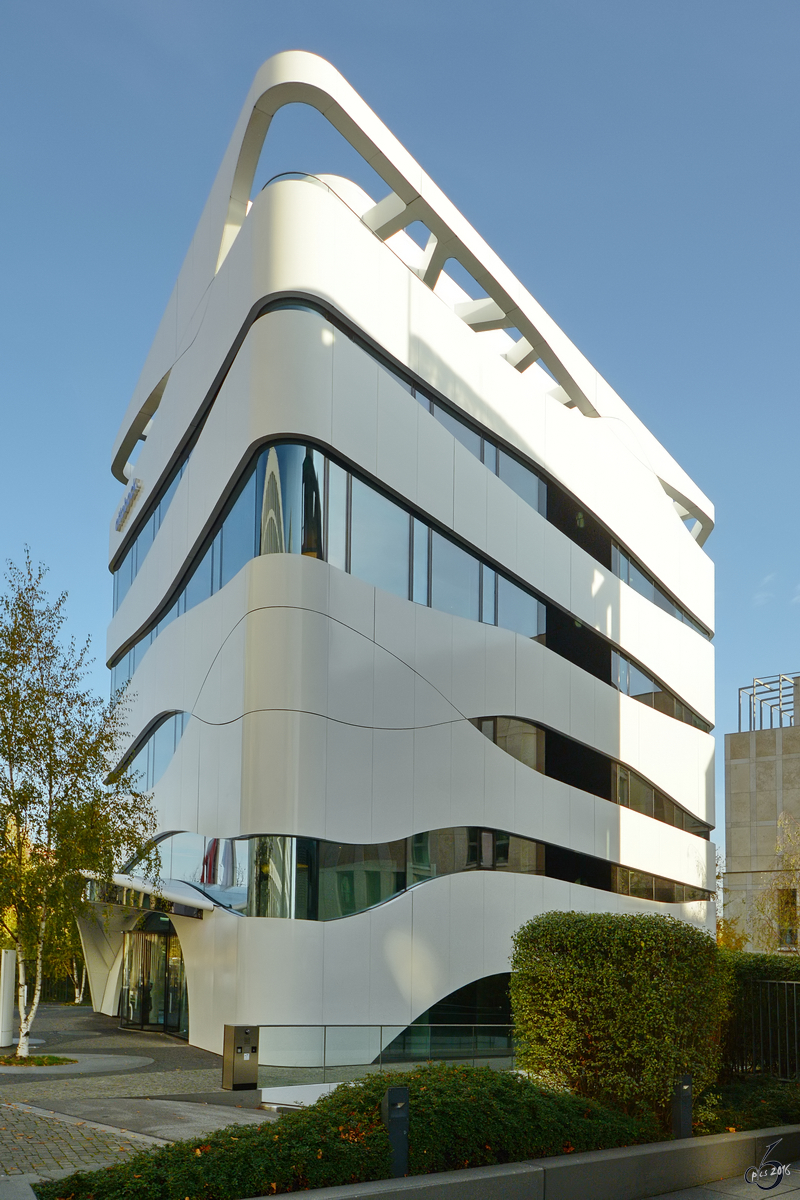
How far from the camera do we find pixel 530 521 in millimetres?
27875

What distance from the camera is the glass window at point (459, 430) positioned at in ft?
83.8

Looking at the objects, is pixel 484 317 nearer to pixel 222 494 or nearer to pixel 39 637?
pixel 222 494

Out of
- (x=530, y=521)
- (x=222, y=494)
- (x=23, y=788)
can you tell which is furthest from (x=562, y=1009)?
(x=530, y=521)

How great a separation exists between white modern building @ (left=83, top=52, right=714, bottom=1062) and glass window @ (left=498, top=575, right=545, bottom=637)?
9cm

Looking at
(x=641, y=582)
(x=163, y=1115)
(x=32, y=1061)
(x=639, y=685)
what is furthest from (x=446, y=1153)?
(x=641, y=582)

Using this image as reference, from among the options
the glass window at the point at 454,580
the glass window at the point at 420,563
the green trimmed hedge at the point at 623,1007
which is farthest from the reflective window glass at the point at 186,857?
the green trimmed hedge at the point at 623,1007

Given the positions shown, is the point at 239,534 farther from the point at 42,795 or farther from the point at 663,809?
the point at 663,809

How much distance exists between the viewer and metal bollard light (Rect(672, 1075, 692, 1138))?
10.8 meters

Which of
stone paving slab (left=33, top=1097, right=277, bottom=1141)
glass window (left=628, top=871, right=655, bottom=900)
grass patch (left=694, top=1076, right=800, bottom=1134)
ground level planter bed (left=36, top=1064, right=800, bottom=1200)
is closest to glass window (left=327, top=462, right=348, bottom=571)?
stone paving slab (left=33, top=1097, right=277, bottom=1141)

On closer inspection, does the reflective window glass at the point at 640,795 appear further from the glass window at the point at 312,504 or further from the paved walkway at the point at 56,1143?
the paved walkway at the point at 56,1143

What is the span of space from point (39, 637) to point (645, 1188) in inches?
581

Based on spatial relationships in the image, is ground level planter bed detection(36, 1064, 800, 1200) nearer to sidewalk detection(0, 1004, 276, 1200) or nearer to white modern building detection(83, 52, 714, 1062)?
sidewalk detection(0, 1004, 276, 1200)

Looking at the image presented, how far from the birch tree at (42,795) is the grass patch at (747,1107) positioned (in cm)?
1188

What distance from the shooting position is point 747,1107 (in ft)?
40.3
